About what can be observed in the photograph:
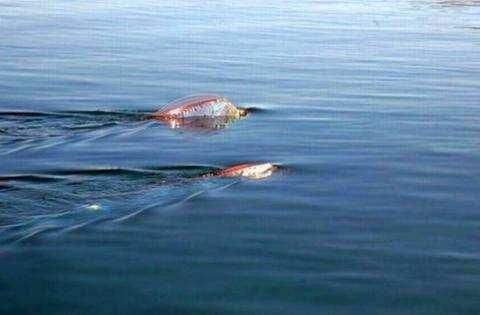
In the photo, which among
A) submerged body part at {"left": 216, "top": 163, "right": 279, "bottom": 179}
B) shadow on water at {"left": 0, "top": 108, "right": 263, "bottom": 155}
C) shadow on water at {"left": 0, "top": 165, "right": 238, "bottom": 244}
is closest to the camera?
shadow on water at {"left": 0, "top": 165, "right": 238, "bottom": 244}

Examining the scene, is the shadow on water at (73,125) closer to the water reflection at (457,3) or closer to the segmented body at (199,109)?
the segmented body at (199,109)

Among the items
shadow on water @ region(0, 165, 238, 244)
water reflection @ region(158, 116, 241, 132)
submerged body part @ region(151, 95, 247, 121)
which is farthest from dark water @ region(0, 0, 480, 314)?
submerged body part @ region(151, 95, 247, 121)

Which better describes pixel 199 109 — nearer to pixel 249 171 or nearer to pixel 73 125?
pixel 73 125

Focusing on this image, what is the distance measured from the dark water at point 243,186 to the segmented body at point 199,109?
475mm

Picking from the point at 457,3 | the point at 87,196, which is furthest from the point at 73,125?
the point at 457,3

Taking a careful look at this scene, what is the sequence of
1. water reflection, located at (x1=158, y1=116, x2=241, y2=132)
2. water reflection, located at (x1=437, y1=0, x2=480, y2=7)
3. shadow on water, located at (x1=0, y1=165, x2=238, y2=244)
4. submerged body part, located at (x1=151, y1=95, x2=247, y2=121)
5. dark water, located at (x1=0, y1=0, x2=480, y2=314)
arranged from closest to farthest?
dark water, located at (x1=0, y1=0, x2=480, y2=314) < shadow on water, located at (x1=0, y1=165, x2=238, y2=244) < water reflection, located at (x1=158, y1=116, x2=241, y2=132) < submerged body part, located at (x1=151, y1=95, x2=247, y2=121) < water reflection, located at (x1=437, y1=0, x2=480, y2=7)

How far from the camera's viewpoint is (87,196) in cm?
1202

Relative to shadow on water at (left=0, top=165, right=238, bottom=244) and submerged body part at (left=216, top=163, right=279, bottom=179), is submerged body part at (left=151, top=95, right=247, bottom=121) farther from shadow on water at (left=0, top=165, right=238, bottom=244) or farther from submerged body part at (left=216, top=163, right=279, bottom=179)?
submerged body part at (left=216, top=163, right=279, bottom=179)

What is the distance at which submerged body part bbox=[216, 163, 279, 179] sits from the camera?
13289 millimetres

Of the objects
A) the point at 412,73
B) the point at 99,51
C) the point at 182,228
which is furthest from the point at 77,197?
the point at 99,51

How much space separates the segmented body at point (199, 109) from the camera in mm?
17234

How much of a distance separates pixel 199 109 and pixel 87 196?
19.2ft

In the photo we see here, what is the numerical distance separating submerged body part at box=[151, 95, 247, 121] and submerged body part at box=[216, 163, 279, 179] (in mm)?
3805

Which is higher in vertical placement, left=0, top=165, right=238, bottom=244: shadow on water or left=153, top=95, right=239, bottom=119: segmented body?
left=153, top=95, right=239, bottom=119: segmented body
